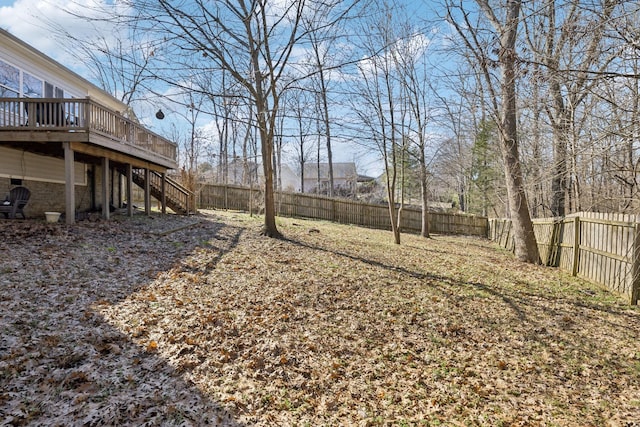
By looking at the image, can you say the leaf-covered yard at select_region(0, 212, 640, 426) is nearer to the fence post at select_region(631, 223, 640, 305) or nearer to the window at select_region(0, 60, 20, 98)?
the fence post at select_region(631, 223, 640, 305)

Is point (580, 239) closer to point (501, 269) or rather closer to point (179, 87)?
point (501, 269)

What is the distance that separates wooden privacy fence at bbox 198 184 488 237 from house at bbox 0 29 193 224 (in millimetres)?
6247

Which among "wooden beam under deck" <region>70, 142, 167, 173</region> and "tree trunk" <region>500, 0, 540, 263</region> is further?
"wooden beam under deck" <region>70, 142, 167, 173</region>

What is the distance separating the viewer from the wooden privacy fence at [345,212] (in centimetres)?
1986

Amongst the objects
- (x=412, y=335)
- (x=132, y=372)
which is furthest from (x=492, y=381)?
(x=132, y=372)

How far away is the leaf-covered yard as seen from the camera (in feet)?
9.70

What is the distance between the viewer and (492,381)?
3.54m

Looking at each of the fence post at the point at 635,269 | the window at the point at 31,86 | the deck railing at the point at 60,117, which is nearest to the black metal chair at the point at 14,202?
the deck railing at the point at 60,117

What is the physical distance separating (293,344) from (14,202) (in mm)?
8967

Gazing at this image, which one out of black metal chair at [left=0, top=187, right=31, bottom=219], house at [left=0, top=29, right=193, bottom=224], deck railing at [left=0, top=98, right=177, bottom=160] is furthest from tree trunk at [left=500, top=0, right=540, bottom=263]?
black metal chair at [left=0, top=187, right=31, bottom=219]

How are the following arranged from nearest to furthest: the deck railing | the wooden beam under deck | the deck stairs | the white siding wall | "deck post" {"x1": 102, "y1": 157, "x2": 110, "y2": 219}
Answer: the deck railing, the wooden beam under deck, the white siding wall, "deck post" {"x1": 102, "y1": 157, "x2": 110, "y2": 219}, the deck stairs

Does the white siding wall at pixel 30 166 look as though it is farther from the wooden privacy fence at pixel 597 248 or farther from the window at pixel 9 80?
the wooden privacy fence at pixel 597 248

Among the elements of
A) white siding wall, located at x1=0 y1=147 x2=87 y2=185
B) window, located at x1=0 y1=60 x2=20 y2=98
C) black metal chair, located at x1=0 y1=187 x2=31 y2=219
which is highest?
window, located at x1=0 y1=60 x2=20 y2=98

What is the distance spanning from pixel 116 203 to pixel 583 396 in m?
15.8
